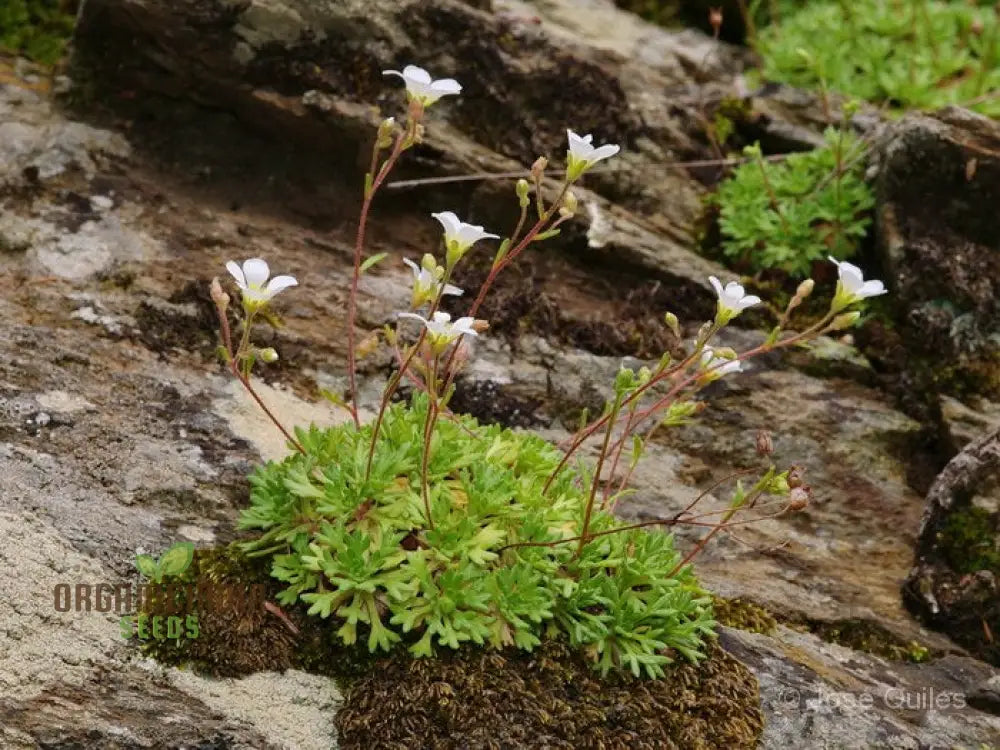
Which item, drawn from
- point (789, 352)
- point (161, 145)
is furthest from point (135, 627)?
point (789, 352)

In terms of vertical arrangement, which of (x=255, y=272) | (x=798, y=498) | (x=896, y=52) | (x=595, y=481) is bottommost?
(x=595, y=481)

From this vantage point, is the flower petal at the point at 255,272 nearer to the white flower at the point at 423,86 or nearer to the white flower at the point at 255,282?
the white flower at the point at 255,282

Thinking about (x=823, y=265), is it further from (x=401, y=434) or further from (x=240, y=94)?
(x=240, y=94)

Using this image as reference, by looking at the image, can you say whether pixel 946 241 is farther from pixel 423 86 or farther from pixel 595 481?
pixel 423 86

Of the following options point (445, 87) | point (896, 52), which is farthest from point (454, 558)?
point (896, 52)

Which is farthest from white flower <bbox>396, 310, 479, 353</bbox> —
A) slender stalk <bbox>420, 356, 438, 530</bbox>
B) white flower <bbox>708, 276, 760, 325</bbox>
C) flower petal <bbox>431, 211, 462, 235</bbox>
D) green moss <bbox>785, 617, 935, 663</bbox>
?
green moss <bbox>785, 617, 935, 663</bbox>

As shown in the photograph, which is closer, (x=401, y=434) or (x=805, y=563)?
(x=401, y=434)
